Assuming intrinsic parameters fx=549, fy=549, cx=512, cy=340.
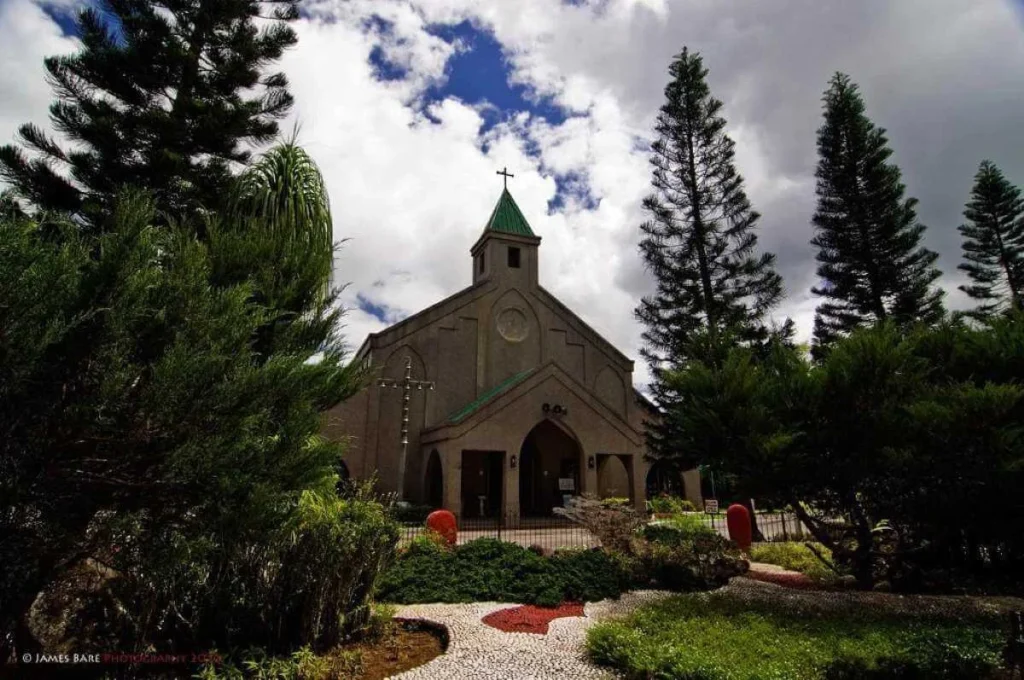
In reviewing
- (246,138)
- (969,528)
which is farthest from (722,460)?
(246,138)

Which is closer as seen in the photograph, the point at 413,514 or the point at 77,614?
the point at 77,614

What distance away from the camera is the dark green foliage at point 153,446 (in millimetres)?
4008

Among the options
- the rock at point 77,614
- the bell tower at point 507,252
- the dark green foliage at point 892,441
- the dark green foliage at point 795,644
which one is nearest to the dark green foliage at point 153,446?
the rock at point 77,614

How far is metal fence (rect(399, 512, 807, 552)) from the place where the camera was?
1586 cm

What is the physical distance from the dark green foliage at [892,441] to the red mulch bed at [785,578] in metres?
0.74

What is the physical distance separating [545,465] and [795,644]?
800 inches

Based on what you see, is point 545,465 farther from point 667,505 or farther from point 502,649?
point 502,649

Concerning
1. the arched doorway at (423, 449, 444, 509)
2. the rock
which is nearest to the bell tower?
the arched doorway at (423, 449, 444, 509)

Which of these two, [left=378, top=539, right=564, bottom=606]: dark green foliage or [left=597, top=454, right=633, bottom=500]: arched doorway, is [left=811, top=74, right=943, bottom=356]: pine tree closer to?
[left=597, top=454, right=633, bottom=500]: arched doorway

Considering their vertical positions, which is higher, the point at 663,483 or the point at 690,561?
the point at 663,483

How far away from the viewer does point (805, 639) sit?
18.9ft

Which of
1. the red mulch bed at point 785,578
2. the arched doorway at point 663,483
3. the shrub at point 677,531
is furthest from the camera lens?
the arched doorway at point 663,483

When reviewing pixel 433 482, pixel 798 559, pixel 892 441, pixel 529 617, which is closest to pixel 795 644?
pixel 529 617

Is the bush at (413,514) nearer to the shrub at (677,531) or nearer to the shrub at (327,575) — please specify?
the shrub at (677,531)
